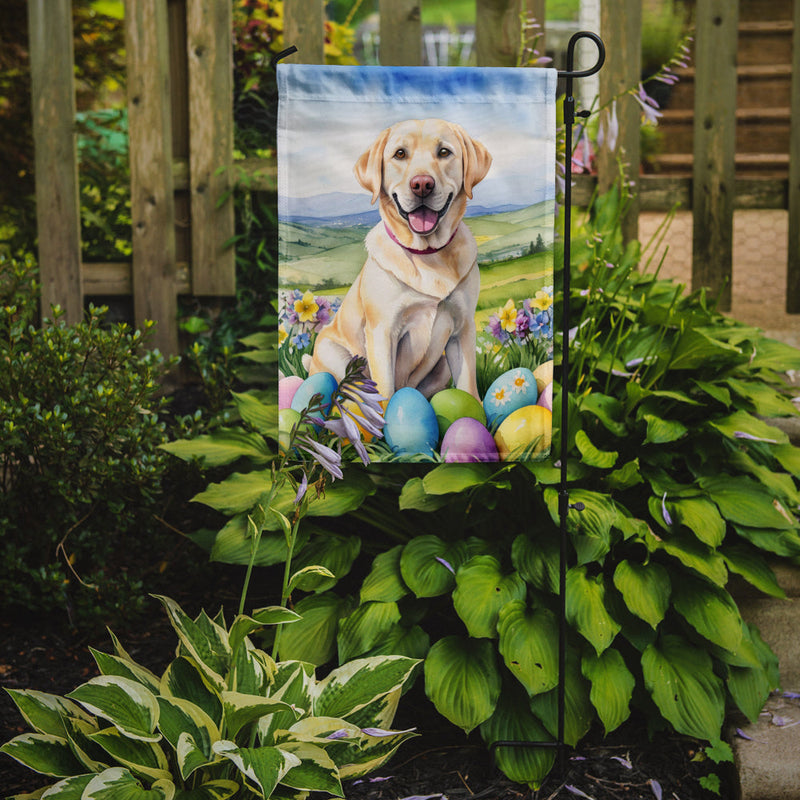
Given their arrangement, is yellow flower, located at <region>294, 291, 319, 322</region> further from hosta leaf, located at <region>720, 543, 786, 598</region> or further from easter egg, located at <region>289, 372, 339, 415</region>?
hosta leaf, located at <region>720, 543, 786, 598</region>

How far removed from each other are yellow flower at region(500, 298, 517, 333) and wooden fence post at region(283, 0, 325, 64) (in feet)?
5.30

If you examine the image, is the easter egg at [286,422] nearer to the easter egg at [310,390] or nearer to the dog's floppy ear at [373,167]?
the easter egg at [310,390]

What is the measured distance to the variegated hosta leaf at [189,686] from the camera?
68.3 inches

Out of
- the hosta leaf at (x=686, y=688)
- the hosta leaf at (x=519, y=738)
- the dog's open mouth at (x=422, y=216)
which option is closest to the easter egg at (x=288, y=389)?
the dog's open mouth at (x=422, y=216)

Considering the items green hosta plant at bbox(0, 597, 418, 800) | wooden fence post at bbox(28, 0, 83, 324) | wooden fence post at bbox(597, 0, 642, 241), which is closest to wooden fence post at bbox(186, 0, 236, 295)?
wooden fence post at bbox(28, 0, 83, 324)

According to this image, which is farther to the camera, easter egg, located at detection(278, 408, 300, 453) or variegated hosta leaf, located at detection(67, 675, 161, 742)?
easter egg, located at detection(278, 408, 300, 453)

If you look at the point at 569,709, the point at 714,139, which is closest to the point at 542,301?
the point at 569,709

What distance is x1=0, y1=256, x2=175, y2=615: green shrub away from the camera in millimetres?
2303

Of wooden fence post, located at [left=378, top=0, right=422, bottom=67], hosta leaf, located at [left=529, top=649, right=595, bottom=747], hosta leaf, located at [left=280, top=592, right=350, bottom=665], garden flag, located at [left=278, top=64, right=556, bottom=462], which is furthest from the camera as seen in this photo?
wooden fence post, located at [left=378, top=0, right=422, bottom=67]

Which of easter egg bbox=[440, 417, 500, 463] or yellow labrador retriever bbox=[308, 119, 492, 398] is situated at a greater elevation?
yellow labrador retriever bbox=[308, 119, 492, 398]

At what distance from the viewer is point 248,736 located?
1724 mm

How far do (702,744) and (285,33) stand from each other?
2.67 metres

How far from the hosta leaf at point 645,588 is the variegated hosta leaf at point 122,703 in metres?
1.07

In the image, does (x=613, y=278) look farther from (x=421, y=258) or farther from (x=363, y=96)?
(x=363, y=96)
